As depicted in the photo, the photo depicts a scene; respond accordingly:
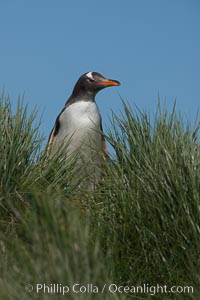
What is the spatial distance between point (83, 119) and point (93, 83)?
61 cm

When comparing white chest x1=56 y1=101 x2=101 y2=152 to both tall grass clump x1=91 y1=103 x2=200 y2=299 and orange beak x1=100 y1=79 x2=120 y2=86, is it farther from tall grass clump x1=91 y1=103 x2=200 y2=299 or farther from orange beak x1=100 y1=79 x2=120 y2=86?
tall grass clump x1=91 y1=103 x2=200 y2=299

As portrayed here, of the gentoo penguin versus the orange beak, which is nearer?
the gentoo penguin

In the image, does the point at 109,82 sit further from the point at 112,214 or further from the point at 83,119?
the point at 112,214

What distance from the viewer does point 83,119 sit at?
679 cm

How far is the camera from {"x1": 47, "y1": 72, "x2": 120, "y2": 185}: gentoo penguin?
259 inches

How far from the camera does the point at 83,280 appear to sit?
7.52ft

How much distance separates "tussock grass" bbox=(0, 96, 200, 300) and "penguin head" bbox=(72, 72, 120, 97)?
6.40 feet

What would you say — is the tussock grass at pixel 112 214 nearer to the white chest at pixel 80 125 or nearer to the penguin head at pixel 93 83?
the white chest at pixel 80 125

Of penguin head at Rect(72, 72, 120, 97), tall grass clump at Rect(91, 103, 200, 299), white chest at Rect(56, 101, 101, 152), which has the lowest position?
tall grass clump at Rect(91, 103, 200, 299)

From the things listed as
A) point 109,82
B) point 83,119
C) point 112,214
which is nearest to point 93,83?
point 109,82

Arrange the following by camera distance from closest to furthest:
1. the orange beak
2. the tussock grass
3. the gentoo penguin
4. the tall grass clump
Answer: the tussock grass
the tall grass clump
the gentoo penguin
the orange beak

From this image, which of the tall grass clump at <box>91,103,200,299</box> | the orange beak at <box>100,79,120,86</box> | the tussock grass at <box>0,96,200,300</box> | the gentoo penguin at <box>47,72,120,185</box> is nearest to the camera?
the tussock grass at <box>0,96,200,300</box>

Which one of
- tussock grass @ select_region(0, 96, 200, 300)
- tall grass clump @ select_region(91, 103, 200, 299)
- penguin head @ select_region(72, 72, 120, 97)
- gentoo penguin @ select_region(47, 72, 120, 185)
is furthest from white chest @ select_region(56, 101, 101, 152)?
tall grass clump @ select_region(91, 103, 200, 299)

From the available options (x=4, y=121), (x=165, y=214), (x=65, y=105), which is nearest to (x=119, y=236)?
(x=165, y=214)
